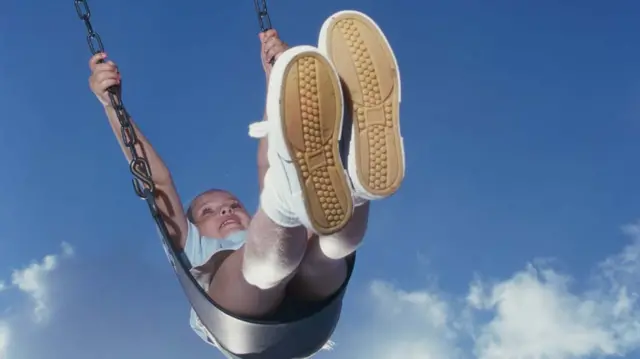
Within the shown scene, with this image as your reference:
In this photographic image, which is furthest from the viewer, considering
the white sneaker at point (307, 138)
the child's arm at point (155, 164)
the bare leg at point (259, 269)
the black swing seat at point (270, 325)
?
the child's arm at point (155, 164)

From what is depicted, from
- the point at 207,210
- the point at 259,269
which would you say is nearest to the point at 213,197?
the point at 207,210

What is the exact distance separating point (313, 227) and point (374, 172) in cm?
17

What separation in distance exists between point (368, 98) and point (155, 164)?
820 millimetres

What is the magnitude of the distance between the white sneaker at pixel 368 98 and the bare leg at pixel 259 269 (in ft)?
0.63

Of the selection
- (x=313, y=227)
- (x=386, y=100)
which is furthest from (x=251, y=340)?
(x=386, y=100)

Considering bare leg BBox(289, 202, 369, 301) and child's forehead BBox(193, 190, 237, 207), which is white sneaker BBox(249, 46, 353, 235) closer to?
bare leg BBox(289, 202, 369, 301)

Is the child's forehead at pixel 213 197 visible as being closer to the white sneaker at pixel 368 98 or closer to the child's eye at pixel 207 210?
the child's eye at pixel 207 210

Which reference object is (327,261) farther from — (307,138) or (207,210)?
(207,210)

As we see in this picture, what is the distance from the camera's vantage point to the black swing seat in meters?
2.16

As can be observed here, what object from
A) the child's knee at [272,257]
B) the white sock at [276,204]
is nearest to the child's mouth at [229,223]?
the child's knee at [272,257]

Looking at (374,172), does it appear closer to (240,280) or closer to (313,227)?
(313,227)

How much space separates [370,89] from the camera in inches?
73.3

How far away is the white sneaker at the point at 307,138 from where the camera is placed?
68.5 inches

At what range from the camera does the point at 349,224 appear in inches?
77.0
